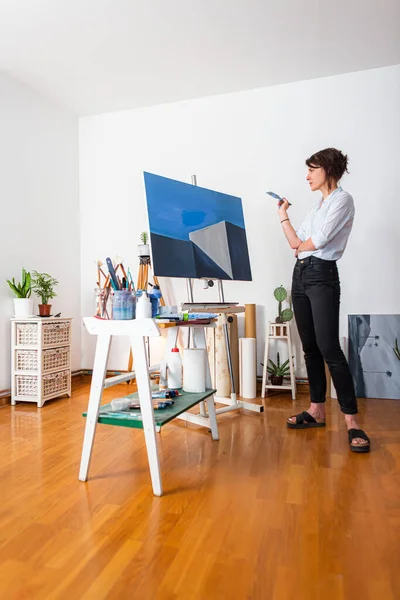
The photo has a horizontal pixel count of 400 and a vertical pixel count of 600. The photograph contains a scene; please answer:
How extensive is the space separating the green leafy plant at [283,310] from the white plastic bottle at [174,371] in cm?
125

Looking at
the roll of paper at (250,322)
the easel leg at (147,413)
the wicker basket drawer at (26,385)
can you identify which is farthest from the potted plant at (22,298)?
the easel leg at (147,413)

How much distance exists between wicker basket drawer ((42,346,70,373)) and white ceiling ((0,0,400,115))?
6.48 ft

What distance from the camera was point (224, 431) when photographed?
7.58ft

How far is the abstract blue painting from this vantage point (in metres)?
2.30

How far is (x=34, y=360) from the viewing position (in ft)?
9.98

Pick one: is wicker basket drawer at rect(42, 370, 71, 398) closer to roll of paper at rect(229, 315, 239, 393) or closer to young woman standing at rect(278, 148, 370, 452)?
roll of paper at rect(229, 315, 239, 393)

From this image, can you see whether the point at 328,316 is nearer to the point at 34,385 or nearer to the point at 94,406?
the point at 94,406

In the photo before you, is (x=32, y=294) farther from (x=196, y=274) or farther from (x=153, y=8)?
(x=153, y=8)

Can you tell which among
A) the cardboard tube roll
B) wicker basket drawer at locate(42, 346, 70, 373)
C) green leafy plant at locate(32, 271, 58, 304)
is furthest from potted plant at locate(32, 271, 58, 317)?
the cardboard tube roll

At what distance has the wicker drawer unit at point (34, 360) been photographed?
301 cm

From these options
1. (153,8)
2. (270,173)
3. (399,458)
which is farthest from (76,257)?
(399,458)

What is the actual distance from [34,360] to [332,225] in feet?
6.92

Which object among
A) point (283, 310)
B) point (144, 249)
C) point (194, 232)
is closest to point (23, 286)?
point (144, 249)

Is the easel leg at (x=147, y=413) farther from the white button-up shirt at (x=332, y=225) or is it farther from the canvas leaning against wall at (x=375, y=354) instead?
the canvas leaning against wall at (x=375, y=354)
